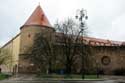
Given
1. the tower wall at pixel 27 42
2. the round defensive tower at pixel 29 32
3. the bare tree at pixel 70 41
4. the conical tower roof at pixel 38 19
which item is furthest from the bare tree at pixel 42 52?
the conical tower roof at pixel 38 19

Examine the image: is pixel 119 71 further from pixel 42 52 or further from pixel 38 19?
pixel 42 52

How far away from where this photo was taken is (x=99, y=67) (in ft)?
253

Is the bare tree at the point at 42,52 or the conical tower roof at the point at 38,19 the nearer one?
the bare tree at the point at 42,52

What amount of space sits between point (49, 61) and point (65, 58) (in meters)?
3.77

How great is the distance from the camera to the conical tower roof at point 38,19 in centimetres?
7794

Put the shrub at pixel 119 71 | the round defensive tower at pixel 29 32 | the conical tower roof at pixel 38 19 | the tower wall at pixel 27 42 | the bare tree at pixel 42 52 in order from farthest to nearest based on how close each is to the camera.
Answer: the conical tower roof at pixel 38 19 → the shrub at pixel 119 71 → the round defensive tower at pixel 29 32 → the tower wall at pixel 27 42 → the bare tree at pixel 42 52

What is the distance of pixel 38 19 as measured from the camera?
259ft

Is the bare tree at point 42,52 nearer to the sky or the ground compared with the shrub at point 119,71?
nearer to the sky

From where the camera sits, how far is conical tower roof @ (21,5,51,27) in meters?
77.9

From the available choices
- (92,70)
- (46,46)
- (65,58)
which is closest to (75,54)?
(65,58)

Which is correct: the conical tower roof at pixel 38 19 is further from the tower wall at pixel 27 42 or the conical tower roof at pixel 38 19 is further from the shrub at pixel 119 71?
the shrub at pixel 119 71

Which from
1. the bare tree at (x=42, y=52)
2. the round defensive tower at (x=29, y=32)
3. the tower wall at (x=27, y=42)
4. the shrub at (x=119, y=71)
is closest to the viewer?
the bare tree at (x=42, y=52)

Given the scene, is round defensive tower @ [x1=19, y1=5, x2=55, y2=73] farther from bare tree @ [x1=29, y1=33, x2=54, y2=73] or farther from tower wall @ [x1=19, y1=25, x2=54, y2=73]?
bare tree @ [x1=29, y1=33, x2=54, y2=73]

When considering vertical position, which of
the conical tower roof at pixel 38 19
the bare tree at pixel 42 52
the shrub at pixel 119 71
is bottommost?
the shrub at pixel 119 71
